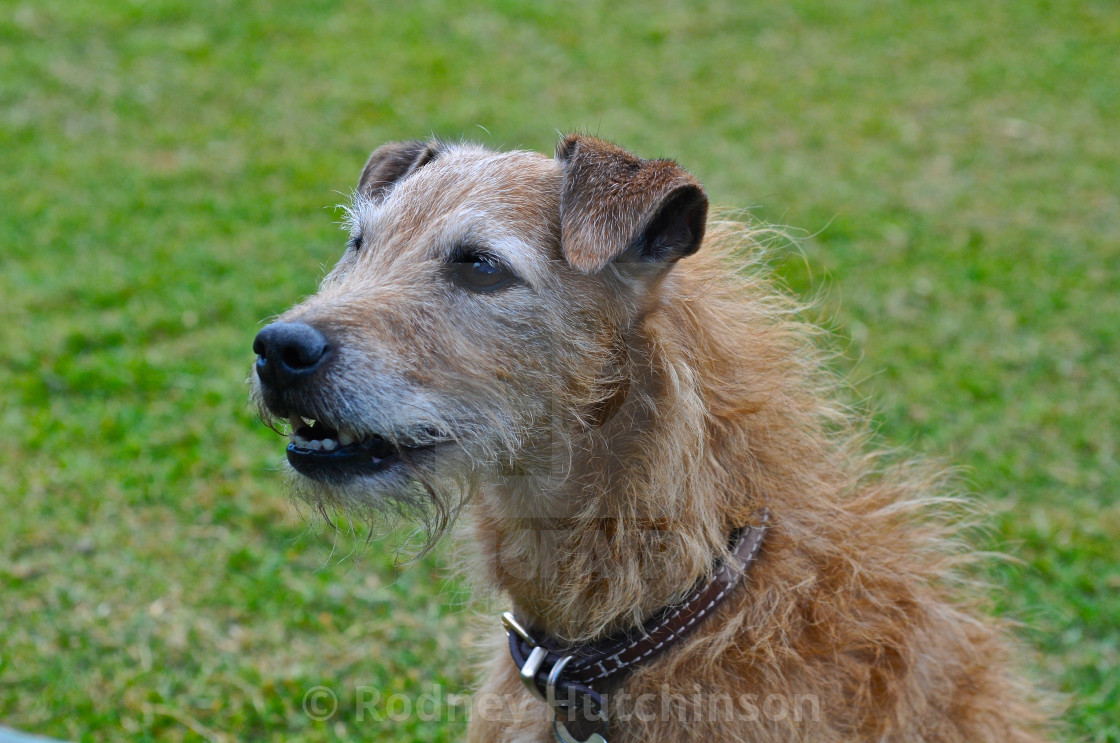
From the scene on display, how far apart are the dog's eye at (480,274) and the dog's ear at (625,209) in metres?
0.21

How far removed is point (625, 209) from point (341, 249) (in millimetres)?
5005

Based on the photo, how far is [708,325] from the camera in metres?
2.89

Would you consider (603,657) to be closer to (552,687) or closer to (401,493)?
(552,687)

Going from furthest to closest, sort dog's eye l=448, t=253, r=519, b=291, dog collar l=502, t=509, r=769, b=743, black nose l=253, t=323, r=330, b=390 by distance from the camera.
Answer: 1. dog's eye l=448, t=253, r=519, b=291
2. dog collar l=502, t=509, r=769, b=743
3. black nose l=253, t=323, r=330, b=390

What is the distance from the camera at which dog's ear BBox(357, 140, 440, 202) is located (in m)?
3.49

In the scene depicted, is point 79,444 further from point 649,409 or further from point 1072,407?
point 1072,407

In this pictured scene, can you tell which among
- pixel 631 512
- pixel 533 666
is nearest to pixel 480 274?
pixel 631 512

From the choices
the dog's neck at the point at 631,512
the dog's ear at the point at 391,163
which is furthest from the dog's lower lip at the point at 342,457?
→ the dog's ear at the point at 391,163

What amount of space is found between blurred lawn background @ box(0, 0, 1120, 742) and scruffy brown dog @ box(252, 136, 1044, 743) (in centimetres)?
67

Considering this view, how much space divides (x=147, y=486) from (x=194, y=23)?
7.36 meters

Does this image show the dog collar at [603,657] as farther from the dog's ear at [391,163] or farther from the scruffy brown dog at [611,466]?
the dog's ear at [391,163]

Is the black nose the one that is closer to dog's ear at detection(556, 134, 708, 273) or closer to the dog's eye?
the dog's eye

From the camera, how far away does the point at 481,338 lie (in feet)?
8.84

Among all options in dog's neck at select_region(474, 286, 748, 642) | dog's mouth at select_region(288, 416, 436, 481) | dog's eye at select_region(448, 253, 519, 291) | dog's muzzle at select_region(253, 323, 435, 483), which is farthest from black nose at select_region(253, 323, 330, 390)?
dog's neck at select_region(474, 286, 748, 642)
